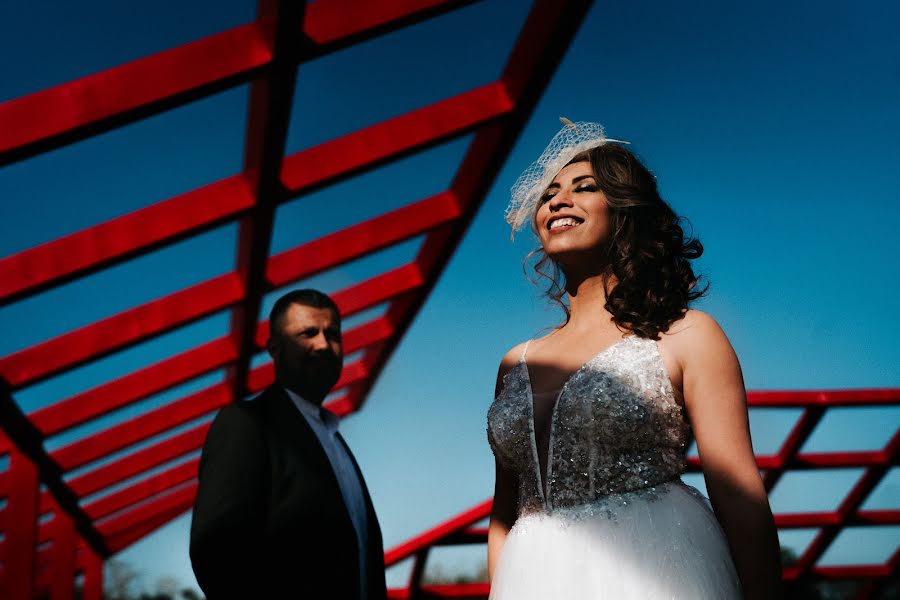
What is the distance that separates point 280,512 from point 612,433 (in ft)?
4.20

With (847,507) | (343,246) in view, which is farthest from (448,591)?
(343,246)

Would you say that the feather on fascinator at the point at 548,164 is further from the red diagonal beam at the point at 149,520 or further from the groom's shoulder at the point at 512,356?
the red diagonal beam at the point at 149,520

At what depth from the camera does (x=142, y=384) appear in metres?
7.07

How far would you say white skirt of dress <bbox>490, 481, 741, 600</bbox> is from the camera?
151 centimetres

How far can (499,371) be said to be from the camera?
2.08 m

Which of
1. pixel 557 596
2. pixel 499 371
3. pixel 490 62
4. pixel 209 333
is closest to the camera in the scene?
pixel 557 596

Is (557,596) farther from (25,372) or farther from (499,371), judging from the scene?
(25,372)

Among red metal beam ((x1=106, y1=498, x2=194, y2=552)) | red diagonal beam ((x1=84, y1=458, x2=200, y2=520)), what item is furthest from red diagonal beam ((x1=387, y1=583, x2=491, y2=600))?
red metal beam ((x1=106, y1=498, x2=194, y2=552))

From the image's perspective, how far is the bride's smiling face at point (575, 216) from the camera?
185 cm

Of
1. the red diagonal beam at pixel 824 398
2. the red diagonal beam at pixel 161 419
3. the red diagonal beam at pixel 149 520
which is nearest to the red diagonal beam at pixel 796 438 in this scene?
the red diagonal beam at pixel 824 398

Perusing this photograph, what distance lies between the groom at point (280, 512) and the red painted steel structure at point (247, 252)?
143cm

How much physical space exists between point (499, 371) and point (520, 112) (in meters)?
2.55

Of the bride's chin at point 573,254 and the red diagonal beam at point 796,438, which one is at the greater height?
the bride's chin at point 573,254

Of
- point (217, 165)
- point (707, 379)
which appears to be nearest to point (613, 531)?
Result: point (707, 379)
